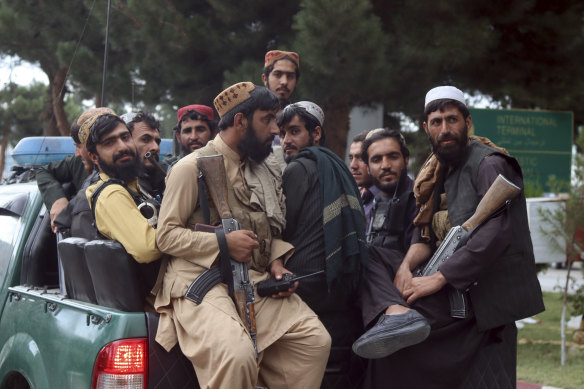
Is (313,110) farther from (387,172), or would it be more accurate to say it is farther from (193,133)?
(193,133)

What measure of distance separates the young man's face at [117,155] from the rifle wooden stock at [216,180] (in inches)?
26.7

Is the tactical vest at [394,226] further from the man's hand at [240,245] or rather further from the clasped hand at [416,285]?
the man's hand at [240,245]

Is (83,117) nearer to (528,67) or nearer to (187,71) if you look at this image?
(187,71)

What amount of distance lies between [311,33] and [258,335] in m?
4.86

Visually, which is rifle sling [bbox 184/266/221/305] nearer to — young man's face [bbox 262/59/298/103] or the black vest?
the black vest

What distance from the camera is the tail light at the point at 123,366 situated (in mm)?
2691

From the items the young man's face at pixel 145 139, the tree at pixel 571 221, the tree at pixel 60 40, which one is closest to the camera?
the young man's face at pixel 145 139

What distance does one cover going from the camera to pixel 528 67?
8.80 m

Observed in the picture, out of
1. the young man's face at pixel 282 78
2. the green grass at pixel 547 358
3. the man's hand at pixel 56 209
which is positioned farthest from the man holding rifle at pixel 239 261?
the green grass at pixel 547 358

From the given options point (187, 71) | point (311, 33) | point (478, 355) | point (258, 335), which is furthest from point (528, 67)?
point (258, 335)

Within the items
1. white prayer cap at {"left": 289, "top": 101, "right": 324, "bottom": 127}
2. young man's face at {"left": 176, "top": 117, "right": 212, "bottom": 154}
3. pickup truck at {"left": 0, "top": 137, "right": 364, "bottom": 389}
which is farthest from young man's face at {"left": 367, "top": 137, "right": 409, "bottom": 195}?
young man's face at {"left": 176, "top": 117, "right": 212, "bottom": 154}

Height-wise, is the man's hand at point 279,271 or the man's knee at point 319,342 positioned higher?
the man's hand at point 279,271

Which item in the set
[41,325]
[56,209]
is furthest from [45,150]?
[41,325]

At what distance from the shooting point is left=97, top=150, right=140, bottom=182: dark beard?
139 inches
